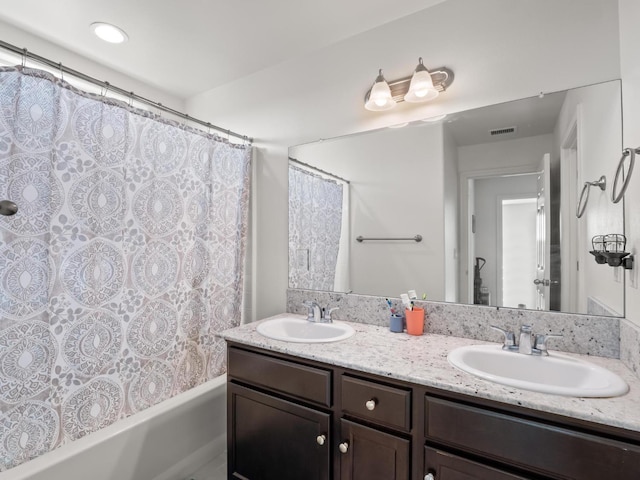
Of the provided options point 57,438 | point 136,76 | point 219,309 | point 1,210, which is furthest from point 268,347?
point 136,76

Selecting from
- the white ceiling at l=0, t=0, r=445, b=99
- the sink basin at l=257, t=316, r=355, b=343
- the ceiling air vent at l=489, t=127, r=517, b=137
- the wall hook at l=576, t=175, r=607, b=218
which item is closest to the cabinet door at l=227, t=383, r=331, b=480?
the sink basin at l=257, t=316, r=355, b=343

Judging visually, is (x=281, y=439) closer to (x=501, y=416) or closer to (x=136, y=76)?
(x=501, y=416)

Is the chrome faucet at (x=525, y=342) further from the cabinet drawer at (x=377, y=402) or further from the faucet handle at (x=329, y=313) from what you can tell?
the faucet handle at (x=329, y=313)

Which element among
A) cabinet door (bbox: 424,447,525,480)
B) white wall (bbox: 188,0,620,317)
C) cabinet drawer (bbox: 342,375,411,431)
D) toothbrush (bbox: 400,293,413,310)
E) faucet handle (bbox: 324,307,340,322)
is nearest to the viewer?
cabinet door (bbox: 424,447,525,480)

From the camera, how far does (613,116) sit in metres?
1.25

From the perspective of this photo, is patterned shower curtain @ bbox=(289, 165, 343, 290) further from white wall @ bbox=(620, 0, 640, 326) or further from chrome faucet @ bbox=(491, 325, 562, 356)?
white wall @ bbox=(620, 0, 640, 326)

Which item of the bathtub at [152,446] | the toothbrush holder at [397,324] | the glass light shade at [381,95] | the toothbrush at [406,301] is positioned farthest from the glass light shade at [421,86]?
the bathtub at [152,446]

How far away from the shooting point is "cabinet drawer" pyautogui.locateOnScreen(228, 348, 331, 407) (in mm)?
1260

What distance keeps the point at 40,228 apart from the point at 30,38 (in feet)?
4.21

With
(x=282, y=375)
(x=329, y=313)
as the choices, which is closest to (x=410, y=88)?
(x=329, y=313)

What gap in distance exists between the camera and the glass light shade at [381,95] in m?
1.67

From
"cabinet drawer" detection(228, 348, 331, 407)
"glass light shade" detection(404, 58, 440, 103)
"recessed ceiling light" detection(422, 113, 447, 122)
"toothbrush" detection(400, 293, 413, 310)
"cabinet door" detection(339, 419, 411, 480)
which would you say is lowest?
"cabinet door" detection(339, 419, 411, 480)

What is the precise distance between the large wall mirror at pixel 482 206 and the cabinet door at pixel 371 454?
73 centimetres

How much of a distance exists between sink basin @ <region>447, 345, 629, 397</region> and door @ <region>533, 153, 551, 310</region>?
0.91ft
